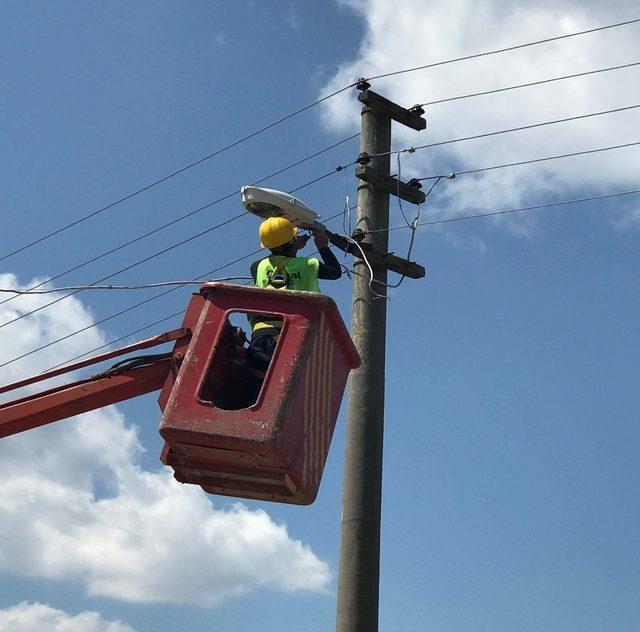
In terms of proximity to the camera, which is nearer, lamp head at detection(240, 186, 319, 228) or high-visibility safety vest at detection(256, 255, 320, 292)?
high-visibility safety vest at detection(256, 255, 320, 292)

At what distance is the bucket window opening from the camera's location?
659cm

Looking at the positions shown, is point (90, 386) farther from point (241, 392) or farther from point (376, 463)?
point (376, 463)

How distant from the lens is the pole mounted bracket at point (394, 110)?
10.5 meters

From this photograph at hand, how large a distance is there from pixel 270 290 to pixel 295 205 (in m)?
1.93

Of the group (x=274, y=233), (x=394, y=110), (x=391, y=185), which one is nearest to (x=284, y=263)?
(x=274, y=233)

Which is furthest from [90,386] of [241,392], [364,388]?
[364,388]

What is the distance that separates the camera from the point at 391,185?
10.4 metres

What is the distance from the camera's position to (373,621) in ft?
28.4

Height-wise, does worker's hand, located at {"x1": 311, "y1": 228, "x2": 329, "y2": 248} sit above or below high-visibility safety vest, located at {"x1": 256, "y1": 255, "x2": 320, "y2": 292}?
above

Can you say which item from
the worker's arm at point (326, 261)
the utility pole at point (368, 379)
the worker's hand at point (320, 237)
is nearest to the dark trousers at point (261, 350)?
the worker's arm at point (326, 261)

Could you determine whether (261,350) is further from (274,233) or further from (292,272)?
(274,233)

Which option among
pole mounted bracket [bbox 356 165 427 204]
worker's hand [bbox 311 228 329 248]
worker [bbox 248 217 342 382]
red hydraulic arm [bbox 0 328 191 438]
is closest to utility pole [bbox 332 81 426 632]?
pole mounted bracket [bbox 356 165 427 204]

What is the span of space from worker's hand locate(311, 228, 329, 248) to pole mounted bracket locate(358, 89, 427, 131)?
102 inches

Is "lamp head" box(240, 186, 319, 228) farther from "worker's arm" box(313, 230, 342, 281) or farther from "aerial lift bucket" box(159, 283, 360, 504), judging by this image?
"aerial lift bucket" box(159, 283, 360, 504)
